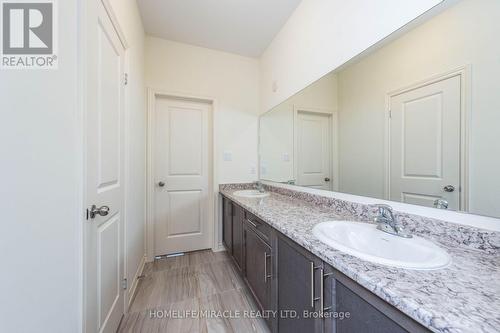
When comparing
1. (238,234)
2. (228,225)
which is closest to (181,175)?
(228,225)

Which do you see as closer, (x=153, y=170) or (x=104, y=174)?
(x=104, y=174)

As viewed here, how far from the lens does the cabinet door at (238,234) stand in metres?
1.79

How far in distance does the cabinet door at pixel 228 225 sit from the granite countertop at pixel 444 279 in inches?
51.6

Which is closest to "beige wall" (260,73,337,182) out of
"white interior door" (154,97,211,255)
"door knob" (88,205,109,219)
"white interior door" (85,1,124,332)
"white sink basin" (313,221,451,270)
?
"white interior door" (154,97,211,255)

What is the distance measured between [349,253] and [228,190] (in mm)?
1936

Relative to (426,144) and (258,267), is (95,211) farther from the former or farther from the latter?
(426,144)

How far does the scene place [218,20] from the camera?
2033 mm

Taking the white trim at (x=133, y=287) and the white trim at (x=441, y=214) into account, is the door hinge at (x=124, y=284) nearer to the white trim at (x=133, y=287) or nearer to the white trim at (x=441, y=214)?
the white trim at (x=133, y=287)

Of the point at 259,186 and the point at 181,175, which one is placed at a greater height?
the point at 181,175

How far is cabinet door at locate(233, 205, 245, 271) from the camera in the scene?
179 centimetres

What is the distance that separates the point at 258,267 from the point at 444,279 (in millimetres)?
1077

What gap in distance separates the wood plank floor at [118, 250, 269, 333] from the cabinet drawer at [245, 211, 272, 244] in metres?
0.66

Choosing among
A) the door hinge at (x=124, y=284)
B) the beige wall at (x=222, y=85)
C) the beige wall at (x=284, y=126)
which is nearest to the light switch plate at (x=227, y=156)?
the beige wall at (x=222, y=85)

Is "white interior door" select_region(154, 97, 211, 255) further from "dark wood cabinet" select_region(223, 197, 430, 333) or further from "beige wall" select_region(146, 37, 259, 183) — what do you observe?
"dark wood cabinet" select_region(223, 197, 430, 333)
